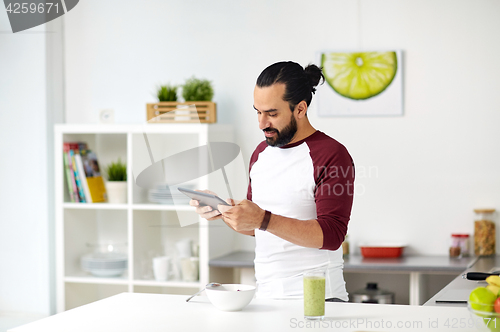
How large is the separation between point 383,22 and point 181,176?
1.52 meters

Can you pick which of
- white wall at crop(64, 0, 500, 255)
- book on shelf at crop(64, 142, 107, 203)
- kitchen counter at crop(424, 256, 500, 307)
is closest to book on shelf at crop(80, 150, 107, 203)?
book on shelf at crop(64, 142, 107, 203)

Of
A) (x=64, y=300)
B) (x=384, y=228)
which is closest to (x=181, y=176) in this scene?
(x=64, y=300)

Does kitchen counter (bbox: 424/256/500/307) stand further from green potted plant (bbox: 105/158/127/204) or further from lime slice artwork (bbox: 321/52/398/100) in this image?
green potted plant (bbox: 105/158/127/204)

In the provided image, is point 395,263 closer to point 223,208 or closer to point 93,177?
point 223,208

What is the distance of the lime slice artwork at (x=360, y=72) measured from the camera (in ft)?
10.9

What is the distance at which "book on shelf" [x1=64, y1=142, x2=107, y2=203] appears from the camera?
11.6 ft

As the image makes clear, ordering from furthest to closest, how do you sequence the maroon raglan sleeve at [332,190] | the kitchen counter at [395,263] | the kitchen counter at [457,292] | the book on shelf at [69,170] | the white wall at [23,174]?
1. the white wall at [23,174]
2. the book on shelf at [69,170]
3. the kitchen counter at [395,263]
4. the kitchen counter at [457,292]
5. the maroon raglan sleeve at [332,190]

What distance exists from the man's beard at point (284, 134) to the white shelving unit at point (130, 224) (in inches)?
50.5

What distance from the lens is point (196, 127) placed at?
3.23m

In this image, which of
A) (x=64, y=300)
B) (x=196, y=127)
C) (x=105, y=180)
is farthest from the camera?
(x=105, y=180)

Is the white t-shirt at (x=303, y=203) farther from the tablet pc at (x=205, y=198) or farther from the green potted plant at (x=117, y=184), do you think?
the green potted plant at (x=117, y=184)

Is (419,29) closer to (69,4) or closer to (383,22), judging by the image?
(383,22)

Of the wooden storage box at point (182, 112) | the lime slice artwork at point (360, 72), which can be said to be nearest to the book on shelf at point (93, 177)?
the wooden storage box at point (182, 112)

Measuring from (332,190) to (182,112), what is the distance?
1.78m
